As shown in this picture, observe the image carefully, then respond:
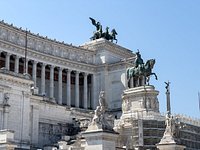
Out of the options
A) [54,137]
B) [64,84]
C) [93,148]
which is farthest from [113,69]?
[93,148]

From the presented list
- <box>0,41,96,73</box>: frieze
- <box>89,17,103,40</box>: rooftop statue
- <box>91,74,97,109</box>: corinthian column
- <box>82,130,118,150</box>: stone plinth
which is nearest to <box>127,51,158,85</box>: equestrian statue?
<box>0,41,96,73</box>: frieze

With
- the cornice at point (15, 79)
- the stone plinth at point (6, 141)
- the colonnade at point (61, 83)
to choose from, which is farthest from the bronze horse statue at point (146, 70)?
the stone plinth at point (6, 141)

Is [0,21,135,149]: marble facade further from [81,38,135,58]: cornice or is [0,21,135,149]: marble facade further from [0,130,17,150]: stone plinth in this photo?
[0,130,17,150]: stone plinth

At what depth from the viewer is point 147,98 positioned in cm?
6119

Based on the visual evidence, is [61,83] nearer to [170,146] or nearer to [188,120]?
[188,120]

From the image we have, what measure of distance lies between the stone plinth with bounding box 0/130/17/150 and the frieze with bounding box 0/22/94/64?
33.2m

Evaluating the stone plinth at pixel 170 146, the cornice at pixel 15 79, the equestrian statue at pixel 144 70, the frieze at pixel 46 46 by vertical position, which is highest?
the frieze at pixel 46 46

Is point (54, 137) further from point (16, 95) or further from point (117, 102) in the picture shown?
point (117, 102)

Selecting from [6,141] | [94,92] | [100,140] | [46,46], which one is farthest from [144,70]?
[100,140]

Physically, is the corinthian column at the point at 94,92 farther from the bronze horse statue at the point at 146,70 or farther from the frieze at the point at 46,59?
the bronze horse statue at the point at 146,70

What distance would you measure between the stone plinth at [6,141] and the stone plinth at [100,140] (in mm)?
11272

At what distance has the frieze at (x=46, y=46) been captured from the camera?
71900mm

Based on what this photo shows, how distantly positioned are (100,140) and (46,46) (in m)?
52.6

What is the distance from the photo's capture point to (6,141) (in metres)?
38.0
